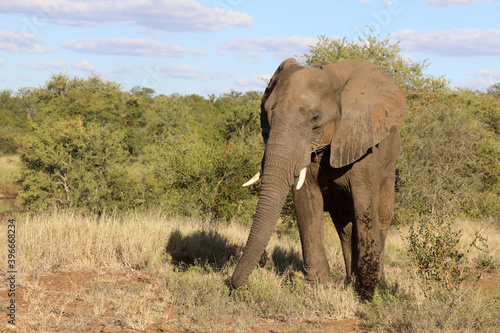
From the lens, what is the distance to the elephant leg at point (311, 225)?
253 inches

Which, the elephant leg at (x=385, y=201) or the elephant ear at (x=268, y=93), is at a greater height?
the elephant ear at (x=268, y=93)

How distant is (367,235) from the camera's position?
6180 mm

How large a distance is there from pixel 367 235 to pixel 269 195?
1478 mm

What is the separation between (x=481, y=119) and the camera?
2059cm

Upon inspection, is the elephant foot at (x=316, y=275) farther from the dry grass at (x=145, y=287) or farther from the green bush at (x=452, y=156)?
the green bush at (x=452, y=156)

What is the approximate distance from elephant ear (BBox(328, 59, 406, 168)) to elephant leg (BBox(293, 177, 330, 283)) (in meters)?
0.68

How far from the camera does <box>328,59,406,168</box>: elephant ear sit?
5.91 m

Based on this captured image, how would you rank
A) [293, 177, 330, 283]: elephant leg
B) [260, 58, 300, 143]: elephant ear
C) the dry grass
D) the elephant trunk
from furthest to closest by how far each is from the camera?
[293, 177, 330, 283]: elephant leg
[260, 58, 300, 143]: elephant ear
the elephant trunk
the dry grass

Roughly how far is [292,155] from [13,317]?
3124mm

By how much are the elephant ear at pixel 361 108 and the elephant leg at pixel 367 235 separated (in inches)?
20.1

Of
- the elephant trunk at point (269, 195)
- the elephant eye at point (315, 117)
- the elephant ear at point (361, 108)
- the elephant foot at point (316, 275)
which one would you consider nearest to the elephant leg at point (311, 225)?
the elephant foot at point (316, 275)

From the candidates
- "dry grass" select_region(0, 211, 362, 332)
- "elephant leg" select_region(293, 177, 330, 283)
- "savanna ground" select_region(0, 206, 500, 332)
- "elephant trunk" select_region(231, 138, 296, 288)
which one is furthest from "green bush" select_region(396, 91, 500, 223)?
"elephant trunk" select_region(231, 138, 296, 288)

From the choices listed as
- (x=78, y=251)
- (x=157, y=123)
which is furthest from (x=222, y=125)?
(x=78, y=251)

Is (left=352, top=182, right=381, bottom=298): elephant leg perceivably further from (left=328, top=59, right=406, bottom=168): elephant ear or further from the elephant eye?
the elephant eye
